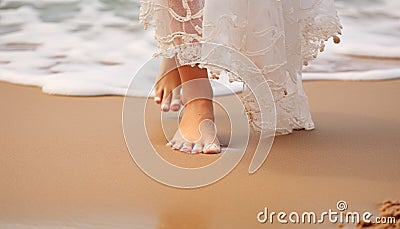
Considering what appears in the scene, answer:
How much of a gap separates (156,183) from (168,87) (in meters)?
0.52

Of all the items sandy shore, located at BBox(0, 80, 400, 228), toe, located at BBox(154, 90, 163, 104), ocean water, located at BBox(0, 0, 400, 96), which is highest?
ocean water, located at BBox(0, 0, 400, 96)

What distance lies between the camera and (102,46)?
306cm

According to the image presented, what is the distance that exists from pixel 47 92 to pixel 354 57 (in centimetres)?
105

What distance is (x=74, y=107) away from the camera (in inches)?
90.9

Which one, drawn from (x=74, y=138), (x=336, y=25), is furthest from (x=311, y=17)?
(x=74, y=138)

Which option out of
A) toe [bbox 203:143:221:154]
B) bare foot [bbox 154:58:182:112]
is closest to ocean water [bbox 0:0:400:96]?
bare foot [bbox 154:58:182:112]

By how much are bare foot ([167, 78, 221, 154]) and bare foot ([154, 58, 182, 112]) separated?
117 millimetres

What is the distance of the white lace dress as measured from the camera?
1.82 metres

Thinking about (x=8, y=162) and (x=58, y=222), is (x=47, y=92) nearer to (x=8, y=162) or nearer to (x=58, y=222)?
(x=8, y=162)

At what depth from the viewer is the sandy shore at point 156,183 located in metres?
1.62

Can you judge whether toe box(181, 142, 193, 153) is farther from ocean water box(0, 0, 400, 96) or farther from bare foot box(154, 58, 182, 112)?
ocean water box(0, 0, 400, 96)

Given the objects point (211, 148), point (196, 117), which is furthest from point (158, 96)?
point (211, 148)

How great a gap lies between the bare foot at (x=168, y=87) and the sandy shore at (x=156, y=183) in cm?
13

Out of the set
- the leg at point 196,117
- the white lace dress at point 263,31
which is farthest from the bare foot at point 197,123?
the white lace dress at point 263,31
